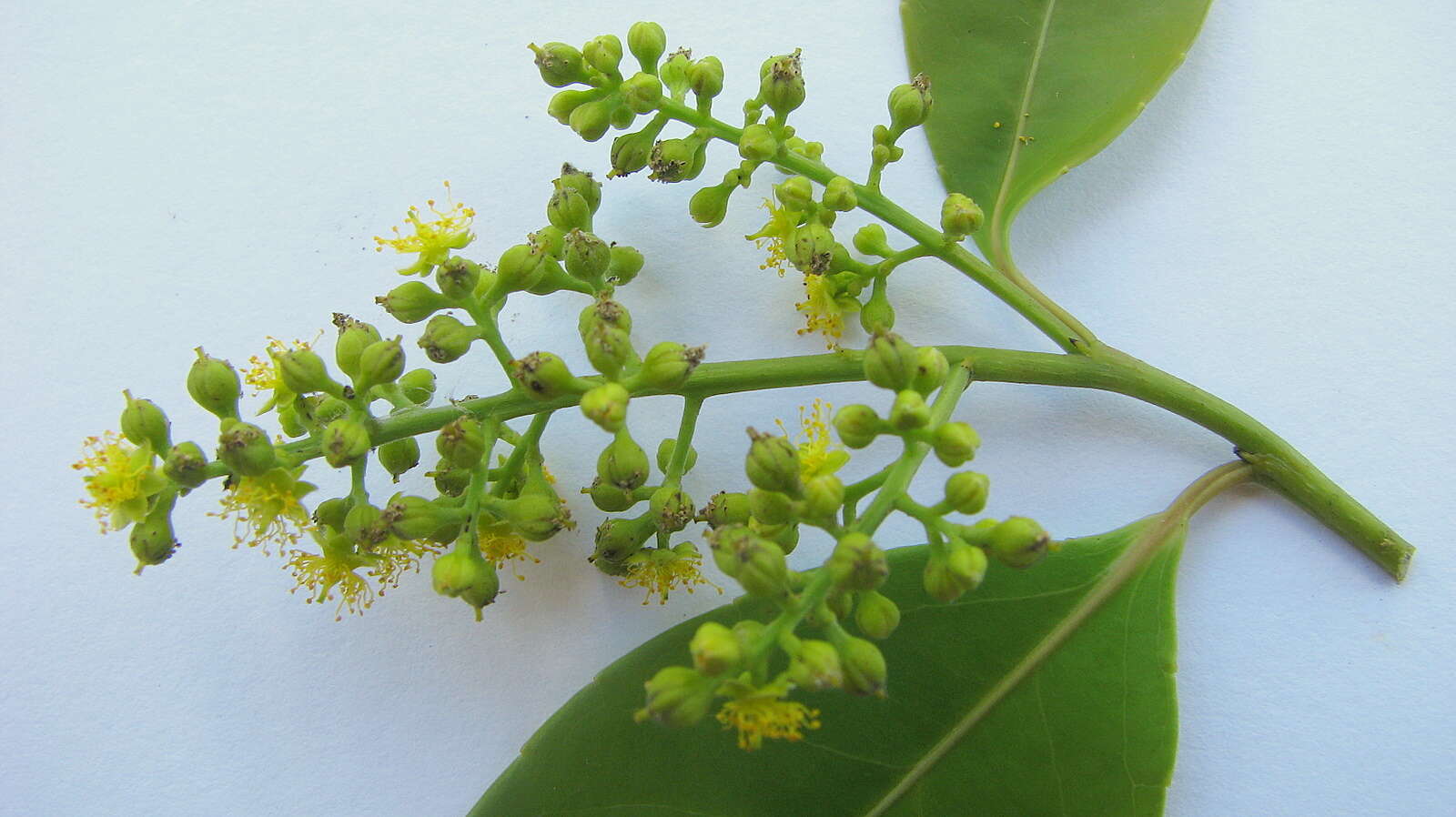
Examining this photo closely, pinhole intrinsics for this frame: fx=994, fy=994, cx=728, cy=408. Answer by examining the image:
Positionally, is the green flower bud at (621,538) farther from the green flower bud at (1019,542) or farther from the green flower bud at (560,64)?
the green flower bud at (560,64)

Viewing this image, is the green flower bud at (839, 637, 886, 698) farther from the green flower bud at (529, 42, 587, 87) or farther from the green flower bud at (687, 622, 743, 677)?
the green flower bud at (529, 42, 587, 87)

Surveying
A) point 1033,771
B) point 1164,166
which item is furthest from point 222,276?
point 1164,166

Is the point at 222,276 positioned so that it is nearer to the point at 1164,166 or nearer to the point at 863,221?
the point at 863,221

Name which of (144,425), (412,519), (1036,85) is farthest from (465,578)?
(1036,85)

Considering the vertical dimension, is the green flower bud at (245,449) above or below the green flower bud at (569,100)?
below

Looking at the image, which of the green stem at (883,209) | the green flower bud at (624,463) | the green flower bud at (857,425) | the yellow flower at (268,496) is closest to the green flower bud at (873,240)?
the green stem at (883,209)

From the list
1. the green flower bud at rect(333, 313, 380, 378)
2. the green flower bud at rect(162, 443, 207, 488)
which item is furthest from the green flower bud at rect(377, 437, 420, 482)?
the green flower bud at rect(162, 443, 207, 488)
